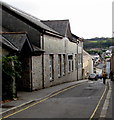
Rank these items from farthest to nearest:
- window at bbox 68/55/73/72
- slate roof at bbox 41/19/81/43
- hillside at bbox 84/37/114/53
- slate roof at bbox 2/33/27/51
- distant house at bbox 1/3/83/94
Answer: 1. hillside at bbox 84/37/114/53
2. window at bbox 68/55/73/72
3. slate roof at bbox 41/19/81/43
4. distant house at bbox 1/3/83/94
5. slate roof at bbox 2/33/27/51

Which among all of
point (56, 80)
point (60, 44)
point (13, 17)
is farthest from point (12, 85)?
point (60, 44)

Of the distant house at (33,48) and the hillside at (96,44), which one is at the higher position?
the hillside at (96,44)

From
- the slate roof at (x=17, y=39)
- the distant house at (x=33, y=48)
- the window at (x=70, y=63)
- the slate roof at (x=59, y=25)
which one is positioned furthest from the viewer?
the window at (x=70, y=63)

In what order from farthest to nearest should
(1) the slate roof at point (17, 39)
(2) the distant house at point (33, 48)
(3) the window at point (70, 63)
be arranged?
(3) the window at point (70, 63)
(2) the distant house at point (33, 48)
(1) the slate roof at point (17, 39)

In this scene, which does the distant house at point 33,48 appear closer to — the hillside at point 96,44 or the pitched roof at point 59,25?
the pitched roof at point 59,25

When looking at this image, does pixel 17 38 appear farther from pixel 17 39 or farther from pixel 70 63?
pixel 70 63

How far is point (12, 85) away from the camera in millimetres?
15477

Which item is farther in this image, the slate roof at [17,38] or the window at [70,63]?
the window at [70,63]

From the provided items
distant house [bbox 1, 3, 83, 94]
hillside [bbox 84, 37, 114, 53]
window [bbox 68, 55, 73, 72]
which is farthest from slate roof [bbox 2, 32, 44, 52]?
hillside [bbox 84, 37, 114, 53]

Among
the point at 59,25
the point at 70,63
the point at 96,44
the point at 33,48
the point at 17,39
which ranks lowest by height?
the point at 70,63

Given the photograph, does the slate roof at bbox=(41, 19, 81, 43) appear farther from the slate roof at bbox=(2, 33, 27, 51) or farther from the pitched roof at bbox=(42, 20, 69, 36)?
the slate roof at bbox=(2, 33, 27, 51)

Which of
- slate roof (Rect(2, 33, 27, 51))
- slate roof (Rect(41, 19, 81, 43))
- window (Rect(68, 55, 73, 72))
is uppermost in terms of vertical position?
slate roof (Rect(41, 19, 81, 43))

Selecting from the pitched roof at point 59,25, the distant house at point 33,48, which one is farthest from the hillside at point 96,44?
the distant house at point 33,48

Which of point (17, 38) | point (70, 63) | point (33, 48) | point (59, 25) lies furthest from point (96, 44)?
point (17, 38)
